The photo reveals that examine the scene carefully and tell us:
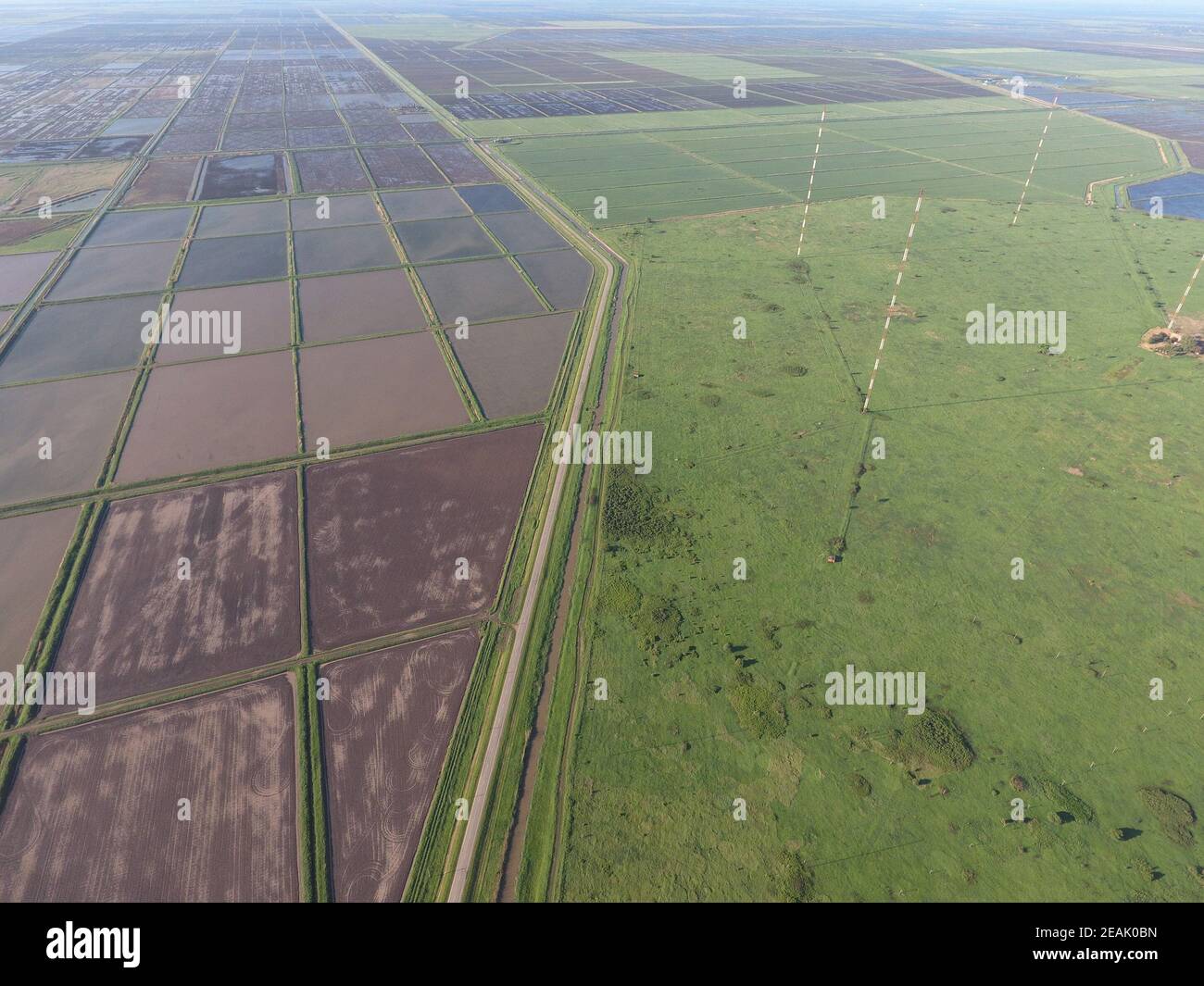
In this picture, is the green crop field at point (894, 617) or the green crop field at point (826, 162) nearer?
the green crop field at point (894, 617)

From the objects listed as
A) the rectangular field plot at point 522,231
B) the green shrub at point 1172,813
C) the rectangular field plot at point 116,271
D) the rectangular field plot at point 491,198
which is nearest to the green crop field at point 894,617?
the green shrub at point 1172,813

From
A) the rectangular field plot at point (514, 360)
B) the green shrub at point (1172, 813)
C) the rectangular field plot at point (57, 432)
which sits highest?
the rectangular field plot at point (514, 360)

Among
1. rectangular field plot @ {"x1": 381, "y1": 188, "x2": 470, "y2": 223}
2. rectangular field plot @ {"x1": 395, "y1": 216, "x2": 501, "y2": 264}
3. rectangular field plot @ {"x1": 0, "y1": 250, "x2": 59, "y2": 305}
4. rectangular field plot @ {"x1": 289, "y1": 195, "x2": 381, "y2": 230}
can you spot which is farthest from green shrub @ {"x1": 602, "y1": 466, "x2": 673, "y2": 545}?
rectangular field plot @ {"x1": 0, "y1": 250, "x2": 59, "y2": 305}

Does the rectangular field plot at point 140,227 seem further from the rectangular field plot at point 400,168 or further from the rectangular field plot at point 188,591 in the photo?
the rectangular field plot at point 188,591

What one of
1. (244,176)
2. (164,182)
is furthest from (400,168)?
(164,182)

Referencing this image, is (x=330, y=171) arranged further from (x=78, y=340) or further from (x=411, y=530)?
(x=411, y=530)
